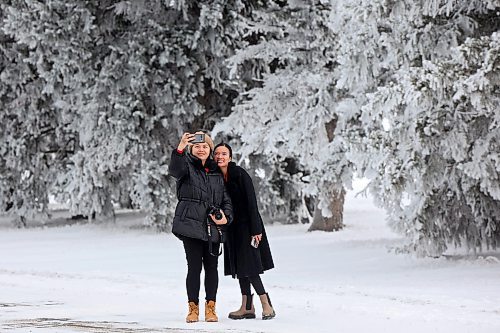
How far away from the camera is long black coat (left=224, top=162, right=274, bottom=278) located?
309 inches

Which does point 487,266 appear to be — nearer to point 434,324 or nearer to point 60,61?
point 434,324

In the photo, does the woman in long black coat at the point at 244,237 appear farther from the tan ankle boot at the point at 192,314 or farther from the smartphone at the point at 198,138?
the tan ankle boot at the point at 192,314

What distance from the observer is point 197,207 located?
303 inches

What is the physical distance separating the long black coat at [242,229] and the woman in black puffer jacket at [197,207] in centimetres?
14

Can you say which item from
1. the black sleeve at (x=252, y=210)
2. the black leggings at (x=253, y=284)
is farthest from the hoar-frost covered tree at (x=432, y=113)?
the black leggings at (x=253, y=284)

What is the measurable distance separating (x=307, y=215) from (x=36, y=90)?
7.86 m

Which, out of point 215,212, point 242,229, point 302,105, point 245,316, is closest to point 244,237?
point 242,229

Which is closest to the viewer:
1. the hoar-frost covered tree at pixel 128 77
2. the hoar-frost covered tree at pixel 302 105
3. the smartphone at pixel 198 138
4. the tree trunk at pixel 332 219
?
the smartphone at pixel 198 138

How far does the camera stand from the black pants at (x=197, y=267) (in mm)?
7773

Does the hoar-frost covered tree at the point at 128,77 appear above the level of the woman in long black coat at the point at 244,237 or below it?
above

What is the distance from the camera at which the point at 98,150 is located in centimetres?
2073

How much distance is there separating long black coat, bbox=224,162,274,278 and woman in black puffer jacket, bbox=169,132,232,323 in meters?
0.14

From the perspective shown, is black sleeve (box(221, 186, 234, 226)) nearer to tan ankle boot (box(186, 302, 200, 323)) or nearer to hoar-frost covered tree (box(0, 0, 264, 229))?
tan ankle boot (box(186, 302, 200, 323))

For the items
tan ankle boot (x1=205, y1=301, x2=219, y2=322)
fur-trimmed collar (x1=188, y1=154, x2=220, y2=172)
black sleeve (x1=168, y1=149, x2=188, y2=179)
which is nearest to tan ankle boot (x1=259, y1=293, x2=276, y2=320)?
tan ankle boot (x1=205, y1=301, x2=219, y2=322)
